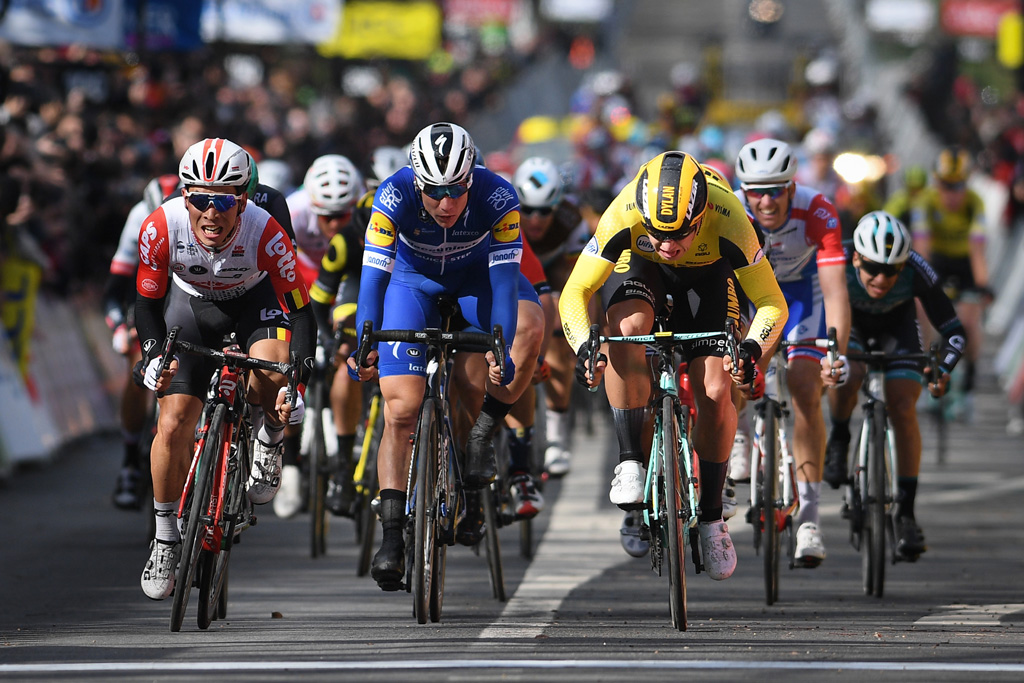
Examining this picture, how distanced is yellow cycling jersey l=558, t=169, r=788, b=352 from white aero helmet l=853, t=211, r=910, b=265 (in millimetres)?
1669

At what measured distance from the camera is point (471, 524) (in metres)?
8.40

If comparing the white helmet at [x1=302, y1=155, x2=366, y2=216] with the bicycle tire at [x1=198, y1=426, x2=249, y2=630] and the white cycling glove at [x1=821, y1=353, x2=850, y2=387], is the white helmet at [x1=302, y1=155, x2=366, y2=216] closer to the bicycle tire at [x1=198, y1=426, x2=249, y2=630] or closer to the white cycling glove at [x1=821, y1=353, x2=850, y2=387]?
the bicycle tire at [x1=198, y1=426, x2=249, y2=630]

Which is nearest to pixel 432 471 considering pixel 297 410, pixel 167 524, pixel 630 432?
pixel 297 410

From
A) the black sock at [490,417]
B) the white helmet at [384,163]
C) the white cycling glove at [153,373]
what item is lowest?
the black sock at [490,417]

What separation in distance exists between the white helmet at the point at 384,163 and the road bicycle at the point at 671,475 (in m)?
3.51

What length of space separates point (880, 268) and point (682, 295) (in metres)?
1.80

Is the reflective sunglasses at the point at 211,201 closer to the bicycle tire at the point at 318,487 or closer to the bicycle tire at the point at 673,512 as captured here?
the bicycle tire at the point at 673,512

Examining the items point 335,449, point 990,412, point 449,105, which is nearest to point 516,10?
point 449,105

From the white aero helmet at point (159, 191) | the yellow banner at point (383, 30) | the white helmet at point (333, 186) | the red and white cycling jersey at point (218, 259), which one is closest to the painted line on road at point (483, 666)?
the red and white cycling jersey at point (218, 259)

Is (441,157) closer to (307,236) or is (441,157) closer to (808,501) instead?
(808,501)

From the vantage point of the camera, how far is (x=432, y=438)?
8000 millimetres

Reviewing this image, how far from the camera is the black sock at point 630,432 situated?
27.1 ft

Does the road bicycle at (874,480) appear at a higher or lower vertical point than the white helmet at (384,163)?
Result: lower

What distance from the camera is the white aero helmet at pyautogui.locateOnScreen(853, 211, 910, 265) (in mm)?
9859
